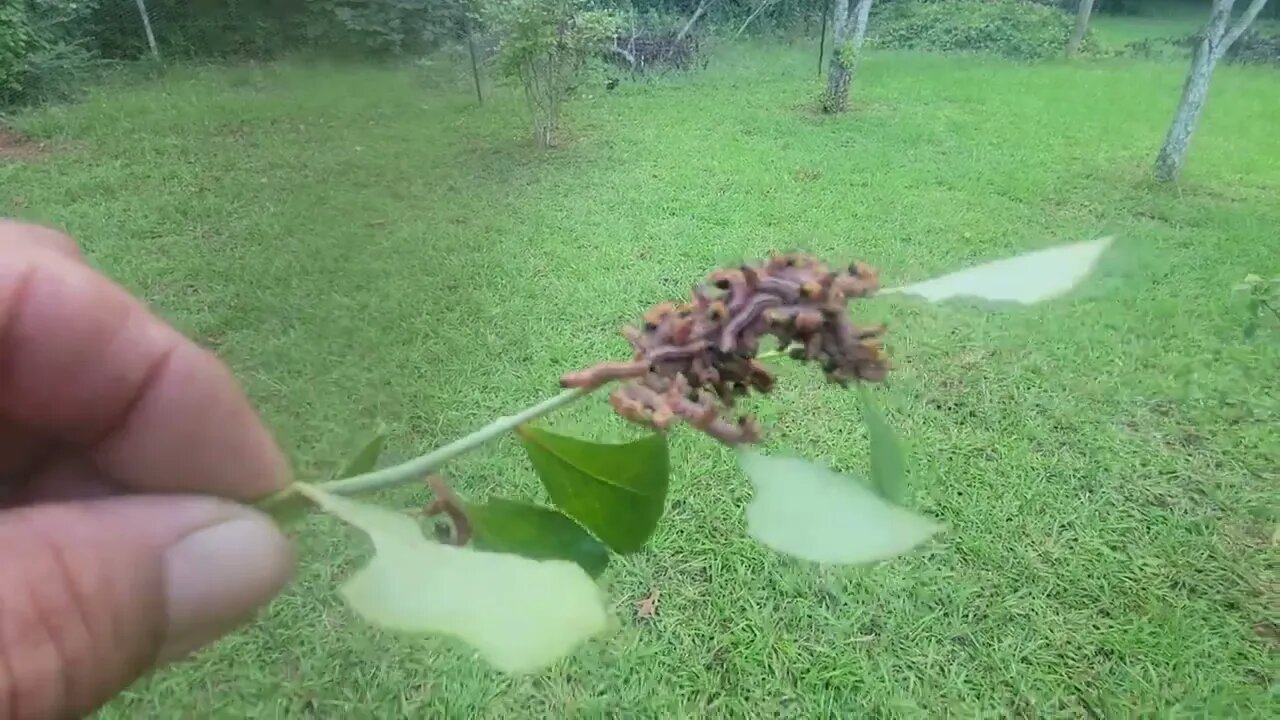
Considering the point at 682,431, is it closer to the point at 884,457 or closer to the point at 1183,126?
the point at 884,457

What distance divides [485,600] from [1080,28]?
2.54 m

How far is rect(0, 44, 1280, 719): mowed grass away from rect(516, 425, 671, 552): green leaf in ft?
0.50

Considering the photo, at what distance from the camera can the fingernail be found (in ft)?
1.01

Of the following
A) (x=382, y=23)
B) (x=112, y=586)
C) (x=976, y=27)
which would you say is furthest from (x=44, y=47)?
(x=976, y=27)

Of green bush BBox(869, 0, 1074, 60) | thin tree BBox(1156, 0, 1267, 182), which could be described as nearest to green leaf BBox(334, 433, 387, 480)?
thin tree BBox(1156, 0, 1267, 182)

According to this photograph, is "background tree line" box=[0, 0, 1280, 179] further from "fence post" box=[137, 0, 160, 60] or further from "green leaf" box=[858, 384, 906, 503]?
"green leaf" box=[858, 384, 906, 503]

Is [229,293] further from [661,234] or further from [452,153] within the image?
[661,234]

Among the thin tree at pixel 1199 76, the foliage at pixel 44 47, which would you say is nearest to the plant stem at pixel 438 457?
the foliage at pixel 44 47

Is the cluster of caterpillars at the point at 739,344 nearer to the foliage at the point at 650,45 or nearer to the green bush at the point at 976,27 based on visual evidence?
the foliage at the point at 650,45

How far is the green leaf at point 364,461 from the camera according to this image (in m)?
0.31

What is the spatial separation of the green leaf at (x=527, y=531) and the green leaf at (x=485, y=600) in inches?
2.4

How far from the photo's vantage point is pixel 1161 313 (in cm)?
128

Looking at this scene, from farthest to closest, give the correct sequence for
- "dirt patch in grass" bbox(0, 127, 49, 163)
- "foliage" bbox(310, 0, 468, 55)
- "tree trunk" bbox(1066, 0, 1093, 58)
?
1. "tree trunk" bbox(1066, 0, 1093, 58)
2. "dirt patch in grass" bbox(0, 127, 49, 163)
3. "foliage" bbox(310, 0, 468, 55)

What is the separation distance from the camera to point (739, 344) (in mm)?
260
